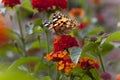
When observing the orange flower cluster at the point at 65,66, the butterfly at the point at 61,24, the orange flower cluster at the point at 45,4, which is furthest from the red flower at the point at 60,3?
the orange flower cluster at the point at 65,66

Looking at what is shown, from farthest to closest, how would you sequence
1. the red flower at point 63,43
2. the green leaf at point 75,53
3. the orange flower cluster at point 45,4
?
the orange flower cluster at point 45,4, the red flower at point 63,43, the green leaf at point 75,53

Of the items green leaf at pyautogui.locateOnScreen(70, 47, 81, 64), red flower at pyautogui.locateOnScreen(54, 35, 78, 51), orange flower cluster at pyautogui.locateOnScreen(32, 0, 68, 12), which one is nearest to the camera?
green leaf at pyautogui.locateOnScreen(70, 47, 81, 64)

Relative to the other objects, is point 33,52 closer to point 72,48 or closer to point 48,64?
point 48,64

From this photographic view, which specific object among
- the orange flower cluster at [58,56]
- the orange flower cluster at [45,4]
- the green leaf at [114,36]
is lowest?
the orange flower cluster at [58,56]

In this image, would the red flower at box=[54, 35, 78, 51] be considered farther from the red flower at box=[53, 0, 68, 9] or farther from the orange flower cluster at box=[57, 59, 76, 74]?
the red flower at box=[53, 0, 68, 9]

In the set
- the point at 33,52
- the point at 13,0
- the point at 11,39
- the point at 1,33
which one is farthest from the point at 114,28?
the point at 1,33

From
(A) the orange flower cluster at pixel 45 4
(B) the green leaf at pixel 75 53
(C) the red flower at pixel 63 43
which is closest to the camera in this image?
(B) the green leaf at pixel 75 53

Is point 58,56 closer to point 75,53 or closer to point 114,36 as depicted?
point 75,53

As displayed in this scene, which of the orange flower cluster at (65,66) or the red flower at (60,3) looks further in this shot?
the red flower at (60,3)

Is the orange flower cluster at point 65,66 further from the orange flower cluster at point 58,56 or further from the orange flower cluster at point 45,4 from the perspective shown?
the orange flower cluster at point 45,4

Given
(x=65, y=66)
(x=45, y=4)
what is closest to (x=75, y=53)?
(x=65, y=66)

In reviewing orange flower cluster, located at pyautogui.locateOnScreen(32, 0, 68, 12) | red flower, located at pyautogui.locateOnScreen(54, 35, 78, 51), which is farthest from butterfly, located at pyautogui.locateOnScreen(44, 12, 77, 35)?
orange flower cluster, located at pyautogui.locateOnScreen(32, 0, 68, 12)

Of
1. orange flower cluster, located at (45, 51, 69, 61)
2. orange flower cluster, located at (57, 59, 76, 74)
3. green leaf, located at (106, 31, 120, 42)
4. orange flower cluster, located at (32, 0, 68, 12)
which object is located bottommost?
orange flower cluster, located at (57, 59, 76, 74)
